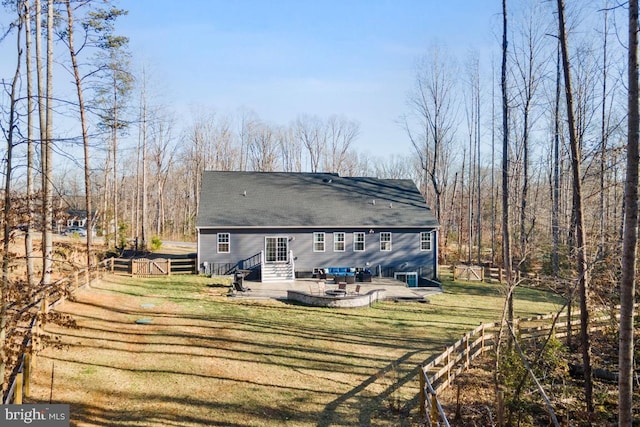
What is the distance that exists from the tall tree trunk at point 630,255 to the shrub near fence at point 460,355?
93 centimetres

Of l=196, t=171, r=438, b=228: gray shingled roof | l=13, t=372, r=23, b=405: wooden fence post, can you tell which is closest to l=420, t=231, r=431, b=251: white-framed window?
l=196, t=171, r=438, b=228: gray shingled roof

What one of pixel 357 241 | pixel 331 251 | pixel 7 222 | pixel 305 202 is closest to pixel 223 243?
pixel 305 202

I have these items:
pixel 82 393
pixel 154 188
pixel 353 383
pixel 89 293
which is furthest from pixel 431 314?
pixel 154 188

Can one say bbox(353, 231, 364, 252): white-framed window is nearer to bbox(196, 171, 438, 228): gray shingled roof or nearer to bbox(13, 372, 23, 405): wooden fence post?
bbox(196, 171, 438, 228): gray shingled roof

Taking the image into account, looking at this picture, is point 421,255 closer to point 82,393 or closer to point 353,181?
point 353,181

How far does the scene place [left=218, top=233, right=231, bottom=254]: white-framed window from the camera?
2311 centimetres

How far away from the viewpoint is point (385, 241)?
24.5m

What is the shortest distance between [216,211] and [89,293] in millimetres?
8831

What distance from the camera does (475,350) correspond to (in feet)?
40.4

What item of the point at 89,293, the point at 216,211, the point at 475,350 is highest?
the point at 216,211

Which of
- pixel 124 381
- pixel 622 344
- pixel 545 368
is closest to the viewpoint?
pixel 622 344

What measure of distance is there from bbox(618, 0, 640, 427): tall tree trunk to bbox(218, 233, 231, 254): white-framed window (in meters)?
19.9

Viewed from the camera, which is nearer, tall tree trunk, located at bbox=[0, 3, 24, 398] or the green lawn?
tall tree trunk, located at bbox=[0, 3, 24, 398]

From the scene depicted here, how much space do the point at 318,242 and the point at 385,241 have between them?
411 cm
